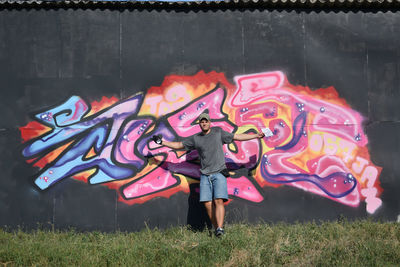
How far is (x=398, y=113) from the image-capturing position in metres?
6.38

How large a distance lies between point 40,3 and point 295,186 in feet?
17.5

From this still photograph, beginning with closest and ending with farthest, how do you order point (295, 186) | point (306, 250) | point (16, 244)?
point (306, 250) → point (16, 244) → point (295, 186)

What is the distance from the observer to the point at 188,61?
642 cm

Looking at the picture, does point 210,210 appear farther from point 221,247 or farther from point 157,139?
point 157,139

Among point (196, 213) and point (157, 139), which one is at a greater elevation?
point (157, 139)

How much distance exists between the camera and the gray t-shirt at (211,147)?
5695 mm

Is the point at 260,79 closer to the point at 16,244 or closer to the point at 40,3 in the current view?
the point at 40,3

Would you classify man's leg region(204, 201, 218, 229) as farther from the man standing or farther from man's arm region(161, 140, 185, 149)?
man's arm region(161, 140, 185, 149)

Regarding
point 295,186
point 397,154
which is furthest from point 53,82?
point 397,154

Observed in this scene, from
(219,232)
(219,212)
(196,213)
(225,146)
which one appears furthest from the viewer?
(225,146)

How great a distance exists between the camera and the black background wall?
6262 mm

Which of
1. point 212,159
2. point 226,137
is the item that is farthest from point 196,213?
point 226,137

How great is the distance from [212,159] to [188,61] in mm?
1817

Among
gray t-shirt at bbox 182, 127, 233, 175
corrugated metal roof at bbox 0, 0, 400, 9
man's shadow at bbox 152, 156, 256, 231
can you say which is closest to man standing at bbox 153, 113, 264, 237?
gray t-shirt at bbox 182, 127, 233, 175
